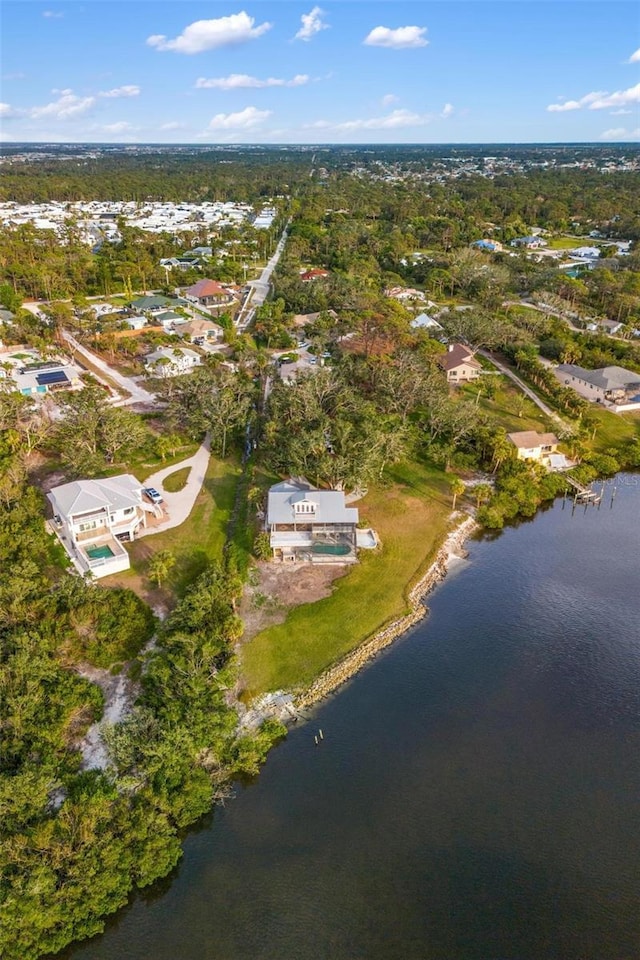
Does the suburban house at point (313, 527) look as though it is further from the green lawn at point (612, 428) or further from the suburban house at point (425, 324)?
the suburban house at point (425, 324)

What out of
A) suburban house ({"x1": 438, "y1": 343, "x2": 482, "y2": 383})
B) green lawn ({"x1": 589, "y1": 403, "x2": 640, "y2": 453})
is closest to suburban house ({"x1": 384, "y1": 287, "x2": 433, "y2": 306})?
suburban house ({"x1": 438, "y1": 343, "x2": 482, "y2": 383})

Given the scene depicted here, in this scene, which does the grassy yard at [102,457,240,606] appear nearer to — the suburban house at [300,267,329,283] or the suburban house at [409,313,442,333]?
the suburban house at [409,313,442,333]

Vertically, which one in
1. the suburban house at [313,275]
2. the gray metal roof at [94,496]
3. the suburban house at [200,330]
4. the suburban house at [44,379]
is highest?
the suburban house at [313,275]

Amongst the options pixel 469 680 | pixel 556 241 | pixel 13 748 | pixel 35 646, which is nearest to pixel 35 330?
pixel 35 646

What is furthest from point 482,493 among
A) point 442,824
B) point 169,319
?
point 169,319

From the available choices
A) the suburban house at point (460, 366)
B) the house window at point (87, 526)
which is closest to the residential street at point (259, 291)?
the suburban house at point (460, 366)

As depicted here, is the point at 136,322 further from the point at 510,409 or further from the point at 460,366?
the point at 510,409

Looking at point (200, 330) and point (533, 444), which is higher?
point (200, 330)

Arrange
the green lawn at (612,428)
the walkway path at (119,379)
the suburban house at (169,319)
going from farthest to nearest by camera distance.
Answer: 1. the suburban house at (169,319)
2. the walkway path at (119,379)
3. the green lawn at (612,428)
